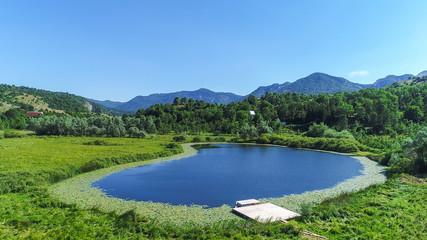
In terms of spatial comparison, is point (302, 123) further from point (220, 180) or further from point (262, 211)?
point (262, 211)

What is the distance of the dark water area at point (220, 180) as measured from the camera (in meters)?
30.2

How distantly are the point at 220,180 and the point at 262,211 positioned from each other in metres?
15.3

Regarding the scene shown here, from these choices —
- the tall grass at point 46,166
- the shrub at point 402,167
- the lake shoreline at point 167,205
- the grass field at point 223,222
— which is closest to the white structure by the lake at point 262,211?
the lake shoreline at point 167,205

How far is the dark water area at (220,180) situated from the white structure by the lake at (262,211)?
7.80 ft

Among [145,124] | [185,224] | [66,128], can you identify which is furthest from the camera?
[145,124]

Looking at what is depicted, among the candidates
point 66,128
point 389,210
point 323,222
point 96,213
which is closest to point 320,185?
point 389,210

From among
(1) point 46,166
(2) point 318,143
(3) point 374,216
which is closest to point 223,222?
(3) point 374,216

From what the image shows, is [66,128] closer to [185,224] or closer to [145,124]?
[145,124]

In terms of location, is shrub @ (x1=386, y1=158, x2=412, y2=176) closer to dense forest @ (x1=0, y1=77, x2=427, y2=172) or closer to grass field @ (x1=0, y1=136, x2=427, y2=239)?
grass field @ (x1=0, y1=136, x2=427, y2=239)

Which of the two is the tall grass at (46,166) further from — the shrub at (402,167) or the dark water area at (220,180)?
the shrub at (402,167)

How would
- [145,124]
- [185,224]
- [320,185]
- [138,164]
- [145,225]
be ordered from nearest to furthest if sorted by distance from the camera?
[145,225]
[185,224]
[320,185]
[138,164]
[145,124]

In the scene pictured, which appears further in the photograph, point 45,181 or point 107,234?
point 45,181

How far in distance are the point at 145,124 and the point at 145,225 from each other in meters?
101

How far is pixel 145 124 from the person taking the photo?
117 m
